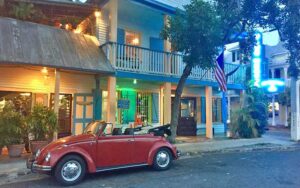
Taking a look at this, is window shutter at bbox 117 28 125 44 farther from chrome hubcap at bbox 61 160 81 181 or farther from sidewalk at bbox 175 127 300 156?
chrome hubcap at bbox 61 160 81 181

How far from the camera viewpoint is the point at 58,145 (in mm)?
7438

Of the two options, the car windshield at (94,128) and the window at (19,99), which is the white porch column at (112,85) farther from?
the car windshield at (94,128)

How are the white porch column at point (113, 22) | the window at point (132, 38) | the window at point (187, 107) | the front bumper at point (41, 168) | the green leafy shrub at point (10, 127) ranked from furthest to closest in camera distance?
the window at point (187, 107) → the window at point (132, 38) → the white porch column at point (113, 22) → the green leafy shrub at point (10, 127) → the front bumper at point (41, 168)

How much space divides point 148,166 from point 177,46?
5123mm

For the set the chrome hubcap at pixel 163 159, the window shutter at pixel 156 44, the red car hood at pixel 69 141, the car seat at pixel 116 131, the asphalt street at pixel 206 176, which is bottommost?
the asphalt street at pixel 206 176

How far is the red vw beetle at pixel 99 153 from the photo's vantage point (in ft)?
23.8

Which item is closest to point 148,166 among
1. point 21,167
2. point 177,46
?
point 21,167

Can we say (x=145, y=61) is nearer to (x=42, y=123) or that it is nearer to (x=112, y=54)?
(x=112, y=54)

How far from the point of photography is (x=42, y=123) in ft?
36.3

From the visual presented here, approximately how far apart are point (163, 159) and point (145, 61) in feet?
21.9

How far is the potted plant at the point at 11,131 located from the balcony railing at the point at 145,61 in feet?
15.4

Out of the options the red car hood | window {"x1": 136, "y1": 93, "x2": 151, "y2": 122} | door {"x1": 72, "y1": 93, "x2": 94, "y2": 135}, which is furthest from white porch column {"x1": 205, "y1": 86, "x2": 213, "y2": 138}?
the red car hood

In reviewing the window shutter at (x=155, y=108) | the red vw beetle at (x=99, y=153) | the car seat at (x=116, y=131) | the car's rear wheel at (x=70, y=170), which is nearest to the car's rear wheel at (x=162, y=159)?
the red vw beetle at (x=99, y=153)

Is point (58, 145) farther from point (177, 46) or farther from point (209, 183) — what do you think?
point (177, 46)
